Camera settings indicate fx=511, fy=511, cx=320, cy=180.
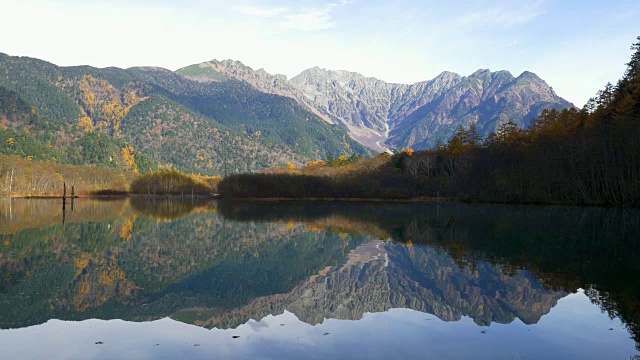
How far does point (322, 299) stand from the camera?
18.4 meters

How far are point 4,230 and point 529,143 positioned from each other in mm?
90176

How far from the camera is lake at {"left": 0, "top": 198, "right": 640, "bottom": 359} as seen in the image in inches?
499

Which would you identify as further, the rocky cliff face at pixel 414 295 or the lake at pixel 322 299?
the rocky cliff face at pixel 414 295

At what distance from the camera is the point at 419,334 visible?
1380 cm

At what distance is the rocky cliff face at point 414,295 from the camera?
630 inches

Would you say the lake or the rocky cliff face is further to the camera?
the rocky cliff face

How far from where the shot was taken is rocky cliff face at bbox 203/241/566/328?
1600 centimetres

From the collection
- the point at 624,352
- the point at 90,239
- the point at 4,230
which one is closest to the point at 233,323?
the point at 624,352

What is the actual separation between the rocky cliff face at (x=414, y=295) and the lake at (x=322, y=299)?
0.09 meters

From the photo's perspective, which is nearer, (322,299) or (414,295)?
(322,299)

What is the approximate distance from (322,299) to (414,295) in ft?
11.2

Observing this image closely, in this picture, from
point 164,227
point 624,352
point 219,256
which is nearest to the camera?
point 624,352

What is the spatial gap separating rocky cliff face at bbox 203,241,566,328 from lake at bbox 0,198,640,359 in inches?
3.4

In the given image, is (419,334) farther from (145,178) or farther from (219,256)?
(145,178)
